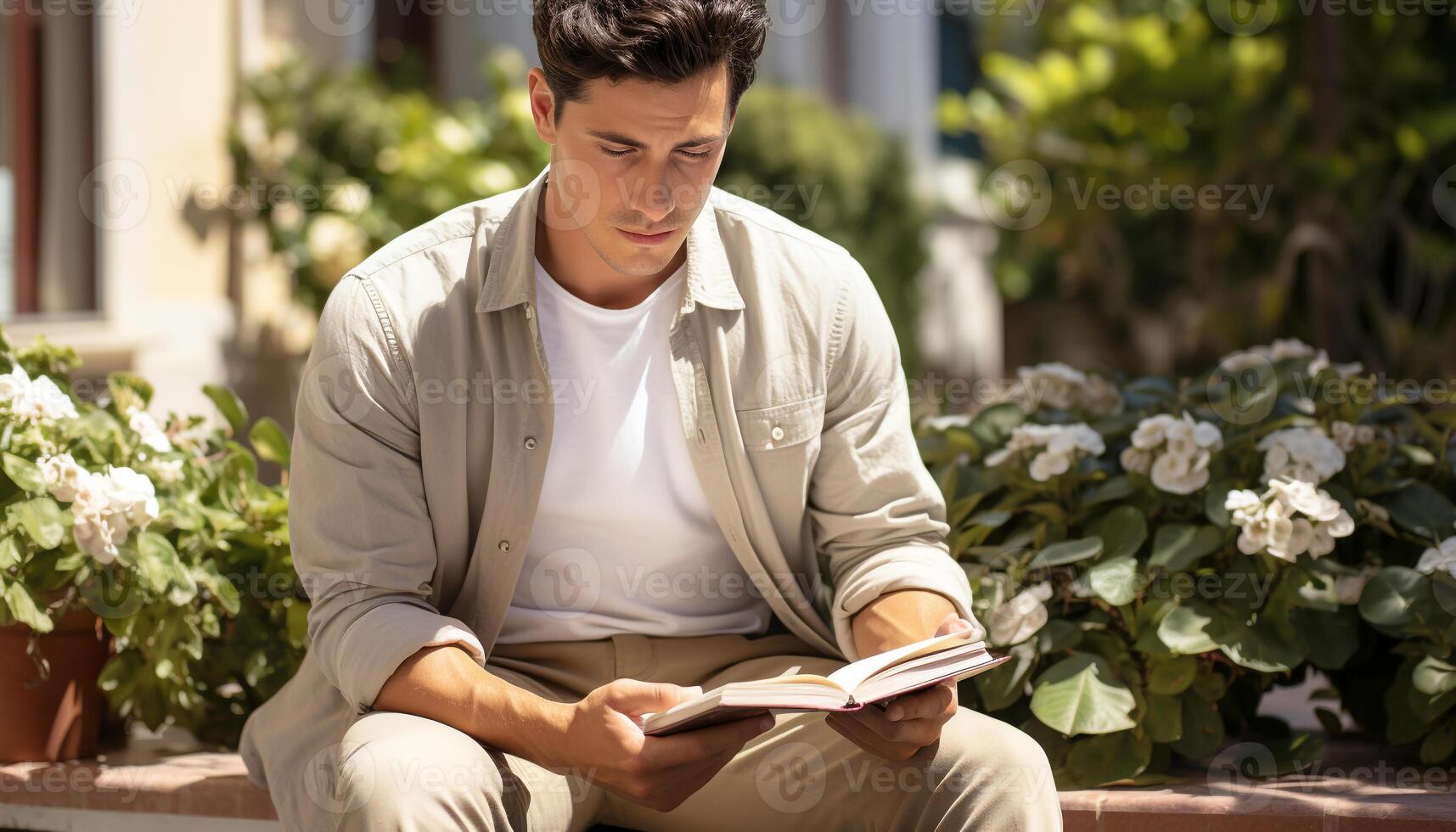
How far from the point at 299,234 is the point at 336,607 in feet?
11.2

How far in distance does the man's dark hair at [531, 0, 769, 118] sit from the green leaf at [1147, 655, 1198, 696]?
122 cm

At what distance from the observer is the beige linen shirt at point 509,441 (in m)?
2.16

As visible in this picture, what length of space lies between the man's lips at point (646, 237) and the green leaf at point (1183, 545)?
1.02 metres

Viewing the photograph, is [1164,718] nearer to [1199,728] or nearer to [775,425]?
[1199,728]

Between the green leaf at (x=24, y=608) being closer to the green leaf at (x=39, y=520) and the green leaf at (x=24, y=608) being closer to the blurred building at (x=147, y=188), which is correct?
the green leaf at (x=39, y=520)

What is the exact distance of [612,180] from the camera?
218cm

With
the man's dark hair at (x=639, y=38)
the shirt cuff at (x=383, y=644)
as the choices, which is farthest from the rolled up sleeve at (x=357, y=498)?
the man's dark hair at (x=639, y=38)

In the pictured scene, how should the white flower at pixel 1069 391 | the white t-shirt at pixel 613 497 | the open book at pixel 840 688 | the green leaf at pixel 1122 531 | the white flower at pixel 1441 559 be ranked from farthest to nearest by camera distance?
the white flower at pixel 1069 391 → the green leaf at pixel 1122 531 → the white flower at pixel 1441 559 → the white t-shirt at pixel 613 497 → the open book at pixel 840 688

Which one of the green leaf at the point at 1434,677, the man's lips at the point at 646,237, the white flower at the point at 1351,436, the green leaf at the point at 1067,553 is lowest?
the green leaf at the point at 1434,677

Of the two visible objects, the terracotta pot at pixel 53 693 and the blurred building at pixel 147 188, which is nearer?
the terracotta pot at pixel 53 693

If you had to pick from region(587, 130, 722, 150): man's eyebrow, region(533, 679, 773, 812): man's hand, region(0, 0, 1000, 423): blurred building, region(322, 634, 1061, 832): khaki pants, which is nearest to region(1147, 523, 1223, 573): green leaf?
region(322, 634, 1061, 832): khaki pants

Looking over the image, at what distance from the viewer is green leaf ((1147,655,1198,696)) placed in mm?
2512

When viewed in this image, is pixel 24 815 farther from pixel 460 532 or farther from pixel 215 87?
pixel 215 87

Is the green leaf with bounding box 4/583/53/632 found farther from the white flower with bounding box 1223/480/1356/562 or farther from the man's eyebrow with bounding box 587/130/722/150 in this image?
the white flower with bounding box 1223/480/1356/562
